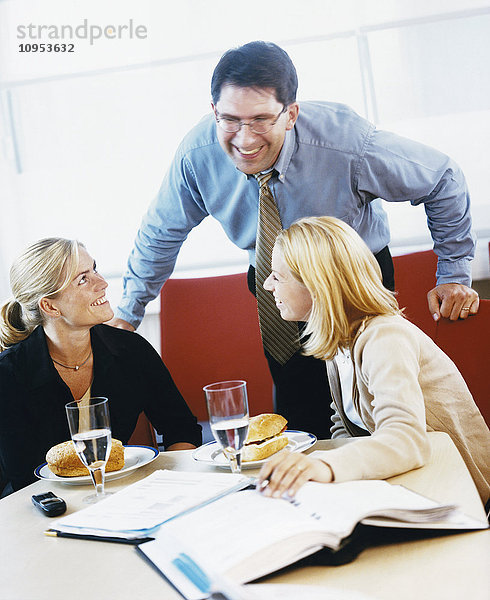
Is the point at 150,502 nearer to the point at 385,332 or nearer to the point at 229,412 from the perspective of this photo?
the point at 229,412

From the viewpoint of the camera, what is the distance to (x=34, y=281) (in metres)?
1.95

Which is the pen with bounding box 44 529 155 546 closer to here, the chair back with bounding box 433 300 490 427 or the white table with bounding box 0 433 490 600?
the white table with bounding box 0 433 490 600

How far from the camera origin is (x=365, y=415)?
1494 millimetres

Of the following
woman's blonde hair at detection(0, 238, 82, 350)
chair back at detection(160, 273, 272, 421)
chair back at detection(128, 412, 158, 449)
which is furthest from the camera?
chair back at detection(160, 273, 272, 421)

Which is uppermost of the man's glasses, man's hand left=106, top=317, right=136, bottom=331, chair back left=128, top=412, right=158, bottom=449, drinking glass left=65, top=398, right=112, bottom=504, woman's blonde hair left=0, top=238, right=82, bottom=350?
the man's glasses

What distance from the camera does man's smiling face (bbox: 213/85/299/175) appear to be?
1801mm

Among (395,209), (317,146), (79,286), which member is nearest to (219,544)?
(79,286)

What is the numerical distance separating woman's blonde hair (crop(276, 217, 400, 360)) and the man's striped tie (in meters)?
0.44

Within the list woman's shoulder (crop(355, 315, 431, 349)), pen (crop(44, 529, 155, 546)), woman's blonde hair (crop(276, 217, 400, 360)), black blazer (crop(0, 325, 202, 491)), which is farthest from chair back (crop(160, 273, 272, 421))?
pen (crop(44, 529, 155, 546))

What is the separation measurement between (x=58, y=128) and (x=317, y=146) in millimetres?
1683

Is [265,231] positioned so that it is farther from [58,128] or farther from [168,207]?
[58,128]

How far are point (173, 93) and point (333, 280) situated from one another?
1908mm

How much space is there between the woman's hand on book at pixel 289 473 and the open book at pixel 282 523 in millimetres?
16

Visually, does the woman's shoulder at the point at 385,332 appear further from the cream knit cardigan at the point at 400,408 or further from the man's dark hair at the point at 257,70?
the man's dark hair at the point at 257,70
